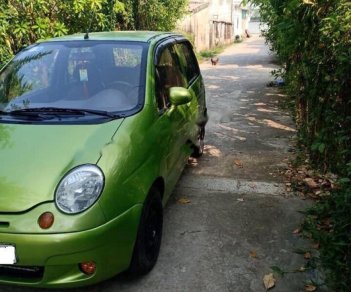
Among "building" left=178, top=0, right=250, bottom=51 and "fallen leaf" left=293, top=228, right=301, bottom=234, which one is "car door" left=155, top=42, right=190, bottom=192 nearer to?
"fallen leaf" left=293, top=228, right=301, bottom=234

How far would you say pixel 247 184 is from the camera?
484 centimetres

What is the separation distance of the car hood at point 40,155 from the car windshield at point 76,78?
344mm

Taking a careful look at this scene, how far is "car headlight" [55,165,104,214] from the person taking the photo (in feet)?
8.00

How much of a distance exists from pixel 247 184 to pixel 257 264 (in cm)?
168

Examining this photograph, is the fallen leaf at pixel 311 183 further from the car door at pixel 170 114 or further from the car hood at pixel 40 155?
the car hood at pixel 40 155

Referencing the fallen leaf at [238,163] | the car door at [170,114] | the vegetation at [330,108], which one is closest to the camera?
the vegetation at [330,108]

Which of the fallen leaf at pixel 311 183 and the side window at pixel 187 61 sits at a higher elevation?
the side window at pixel 187 61

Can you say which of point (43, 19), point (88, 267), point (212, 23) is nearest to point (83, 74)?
point (88, 267)

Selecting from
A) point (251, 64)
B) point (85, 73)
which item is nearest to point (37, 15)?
point (85, 73)

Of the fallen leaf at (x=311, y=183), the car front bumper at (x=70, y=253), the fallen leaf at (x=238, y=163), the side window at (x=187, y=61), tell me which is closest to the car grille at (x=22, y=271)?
the car front bumper at (x=70, y=253)

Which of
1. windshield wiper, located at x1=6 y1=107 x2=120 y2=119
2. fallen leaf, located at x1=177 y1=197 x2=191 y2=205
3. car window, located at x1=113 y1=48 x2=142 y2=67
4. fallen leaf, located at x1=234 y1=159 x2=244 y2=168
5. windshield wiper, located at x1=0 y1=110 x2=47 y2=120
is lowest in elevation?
fallen leaf, located at x1=234 y1=159 x2=244 y2=168

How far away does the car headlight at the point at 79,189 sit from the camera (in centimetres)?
244

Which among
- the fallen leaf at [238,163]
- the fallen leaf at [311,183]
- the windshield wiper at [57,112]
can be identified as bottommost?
the fallen leaf at [238,163]

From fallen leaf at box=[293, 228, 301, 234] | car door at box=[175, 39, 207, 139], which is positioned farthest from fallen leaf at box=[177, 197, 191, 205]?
fallen leaf at box=[293, 228, 301, 234]
